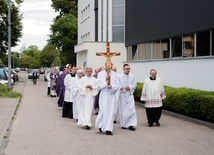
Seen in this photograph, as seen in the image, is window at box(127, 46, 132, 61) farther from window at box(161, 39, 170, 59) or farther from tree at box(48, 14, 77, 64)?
tree at box(48, 14, 77, 64)

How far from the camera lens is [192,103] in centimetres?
1445

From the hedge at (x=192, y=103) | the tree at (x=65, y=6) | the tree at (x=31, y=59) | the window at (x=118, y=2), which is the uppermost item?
the tree at (x=65, y=6)

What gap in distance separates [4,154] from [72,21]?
46133mm

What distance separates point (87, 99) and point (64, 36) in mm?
40603

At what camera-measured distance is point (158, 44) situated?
79.8 ft

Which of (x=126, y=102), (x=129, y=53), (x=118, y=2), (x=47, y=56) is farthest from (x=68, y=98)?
(x=47, y=56)

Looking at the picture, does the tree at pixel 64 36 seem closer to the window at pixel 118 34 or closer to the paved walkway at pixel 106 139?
the window at pixel 118 34

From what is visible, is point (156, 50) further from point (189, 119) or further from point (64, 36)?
point (64, 36)

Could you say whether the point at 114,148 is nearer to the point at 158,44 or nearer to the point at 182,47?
the point at 182,47

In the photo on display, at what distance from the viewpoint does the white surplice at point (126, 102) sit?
12547 mm

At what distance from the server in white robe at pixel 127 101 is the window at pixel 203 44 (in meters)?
6.28

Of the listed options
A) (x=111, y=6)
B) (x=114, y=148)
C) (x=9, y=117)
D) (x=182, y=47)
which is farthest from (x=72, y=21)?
(x=114, y=148)

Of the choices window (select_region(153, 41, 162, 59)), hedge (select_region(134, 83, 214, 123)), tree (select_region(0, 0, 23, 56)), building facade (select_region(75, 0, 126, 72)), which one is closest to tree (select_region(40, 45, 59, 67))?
tree (select_region(0, 0, 23, 56))

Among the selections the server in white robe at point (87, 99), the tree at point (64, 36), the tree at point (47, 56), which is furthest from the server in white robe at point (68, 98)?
the tree at point (47, 56)
